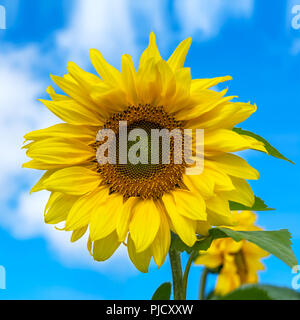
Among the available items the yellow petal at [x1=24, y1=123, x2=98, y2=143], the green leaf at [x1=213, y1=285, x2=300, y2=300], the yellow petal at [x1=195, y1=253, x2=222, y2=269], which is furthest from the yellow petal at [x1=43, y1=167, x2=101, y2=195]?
the yellow petal at [x1=195, y1=253, x2=222, y2=269]

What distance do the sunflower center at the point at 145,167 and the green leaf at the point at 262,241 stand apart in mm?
198

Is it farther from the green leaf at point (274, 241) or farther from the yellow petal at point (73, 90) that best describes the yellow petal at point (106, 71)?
the green leaf at point (274, 241)

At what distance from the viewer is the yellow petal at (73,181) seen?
160 cm

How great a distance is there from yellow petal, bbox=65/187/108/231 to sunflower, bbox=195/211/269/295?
1.31 meters

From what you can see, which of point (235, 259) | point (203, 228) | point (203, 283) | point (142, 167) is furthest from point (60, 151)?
point (235, 259)

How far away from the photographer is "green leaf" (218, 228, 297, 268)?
1375 mm

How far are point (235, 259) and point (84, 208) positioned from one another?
5.21 feet

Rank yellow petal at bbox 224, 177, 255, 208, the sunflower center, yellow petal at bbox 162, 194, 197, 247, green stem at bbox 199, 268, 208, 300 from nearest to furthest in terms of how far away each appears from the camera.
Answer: yellow petal at bbox 162, 194, 197, 247 → yellow petal at bbox 224, 177, 255, 208 → the sunflower center → green stem at bbox 199, 268, 208, 300

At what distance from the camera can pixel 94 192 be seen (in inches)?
66.7

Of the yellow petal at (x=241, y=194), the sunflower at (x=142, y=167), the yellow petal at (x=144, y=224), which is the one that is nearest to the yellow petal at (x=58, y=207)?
the sunflower at (x=142, y=167)

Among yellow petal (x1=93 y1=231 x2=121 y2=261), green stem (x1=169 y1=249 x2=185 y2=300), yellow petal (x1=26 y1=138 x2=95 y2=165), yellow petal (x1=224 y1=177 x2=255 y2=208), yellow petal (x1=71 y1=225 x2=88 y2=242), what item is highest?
yellow petal (x1=26 y1=138 x2=95 y2=165)

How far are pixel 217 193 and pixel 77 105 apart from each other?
58cm

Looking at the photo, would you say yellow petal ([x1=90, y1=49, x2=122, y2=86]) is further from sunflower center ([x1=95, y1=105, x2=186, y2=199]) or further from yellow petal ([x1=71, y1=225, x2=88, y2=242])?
yellow petal ([x1=71, y1=225, x2=88, y2=242])
